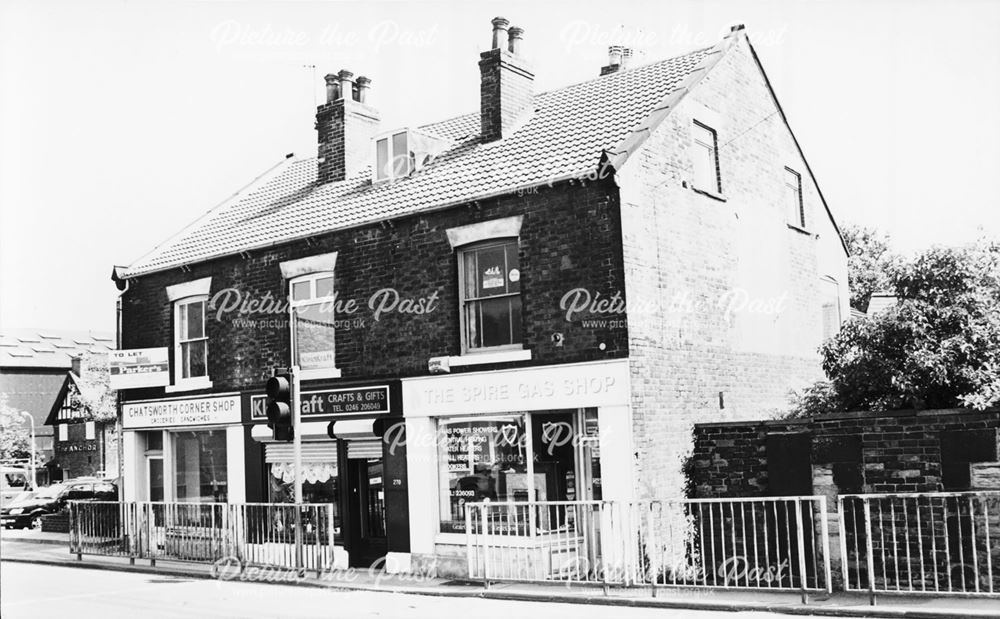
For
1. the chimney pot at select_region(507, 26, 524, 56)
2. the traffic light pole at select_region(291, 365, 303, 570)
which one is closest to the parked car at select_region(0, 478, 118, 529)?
the traffic light pole at select_region(291, 365, 303, 570)

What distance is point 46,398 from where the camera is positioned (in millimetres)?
73188

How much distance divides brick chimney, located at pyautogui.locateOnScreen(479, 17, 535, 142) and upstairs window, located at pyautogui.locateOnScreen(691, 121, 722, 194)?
3.47 metres

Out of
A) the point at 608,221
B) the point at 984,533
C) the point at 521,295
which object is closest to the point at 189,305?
the point at 521,295

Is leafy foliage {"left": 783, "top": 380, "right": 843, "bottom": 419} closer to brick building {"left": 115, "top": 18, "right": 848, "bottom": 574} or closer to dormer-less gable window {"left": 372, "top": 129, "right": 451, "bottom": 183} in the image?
brick building {"left": 115, "top": 18, "right": 848, "bottom": 574}

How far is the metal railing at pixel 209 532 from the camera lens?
14.8 meters

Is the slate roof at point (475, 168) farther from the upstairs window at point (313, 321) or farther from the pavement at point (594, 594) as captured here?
the pavement at point (594, 594)

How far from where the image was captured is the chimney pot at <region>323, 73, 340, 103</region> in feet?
67.6

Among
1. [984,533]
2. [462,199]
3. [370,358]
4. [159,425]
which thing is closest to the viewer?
[984,533]

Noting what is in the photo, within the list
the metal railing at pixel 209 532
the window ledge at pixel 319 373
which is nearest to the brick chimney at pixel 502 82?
the window ledge at pixel 319 373

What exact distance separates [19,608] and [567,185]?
9.86 m

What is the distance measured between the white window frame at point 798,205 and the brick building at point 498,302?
0.05m

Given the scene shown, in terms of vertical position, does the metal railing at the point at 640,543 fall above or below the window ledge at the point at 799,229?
below

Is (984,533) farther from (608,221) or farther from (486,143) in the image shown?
(486,143)

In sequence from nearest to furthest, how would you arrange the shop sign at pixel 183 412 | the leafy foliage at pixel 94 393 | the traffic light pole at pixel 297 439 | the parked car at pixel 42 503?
the traffic light pole at pixel 297 439 < the shop sign at pixel 183 412 < the parked car at pixel 42 503 < the leafy foliage at pixel 94 393
